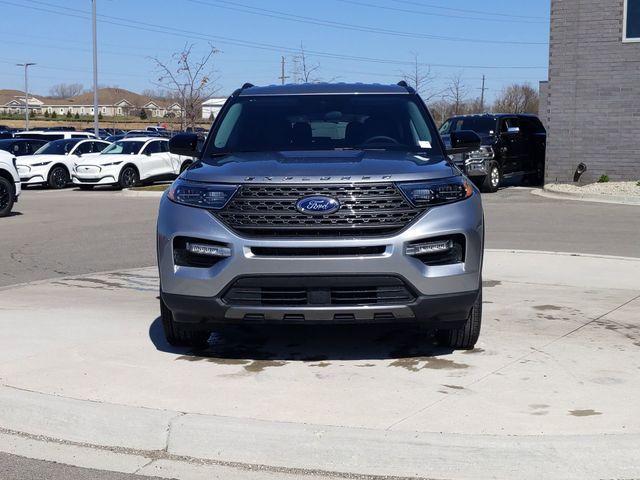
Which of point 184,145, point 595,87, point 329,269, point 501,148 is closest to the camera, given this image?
point 329,269

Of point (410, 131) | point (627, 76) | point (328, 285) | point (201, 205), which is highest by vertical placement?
point (627, 76)

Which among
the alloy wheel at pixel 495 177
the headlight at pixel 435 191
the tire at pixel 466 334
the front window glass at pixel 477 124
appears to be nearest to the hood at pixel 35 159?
the front window glass at pixel 477 124

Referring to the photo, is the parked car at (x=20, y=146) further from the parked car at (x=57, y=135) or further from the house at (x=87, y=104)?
the house at (x=87, y=104)

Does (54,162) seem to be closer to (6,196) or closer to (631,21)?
(6,196)

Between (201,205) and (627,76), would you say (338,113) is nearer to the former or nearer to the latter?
(201,205)

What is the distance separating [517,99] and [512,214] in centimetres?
4849

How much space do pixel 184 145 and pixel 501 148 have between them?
54.3ft

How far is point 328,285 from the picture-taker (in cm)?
542

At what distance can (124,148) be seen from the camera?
27.1 metres

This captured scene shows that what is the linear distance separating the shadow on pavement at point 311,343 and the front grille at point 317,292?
70cm

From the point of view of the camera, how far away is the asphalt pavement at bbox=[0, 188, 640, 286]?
36.9 ft

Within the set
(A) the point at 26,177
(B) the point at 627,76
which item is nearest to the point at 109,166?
(A) the point at 26,177

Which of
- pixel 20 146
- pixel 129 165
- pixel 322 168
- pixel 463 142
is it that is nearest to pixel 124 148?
pixel 129 165

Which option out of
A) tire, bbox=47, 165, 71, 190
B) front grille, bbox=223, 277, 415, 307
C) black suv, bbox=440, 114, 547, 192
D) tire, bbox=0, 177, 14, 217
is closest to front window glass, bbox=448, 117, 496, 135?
black suv, bbox=440, 114, 547, 192
